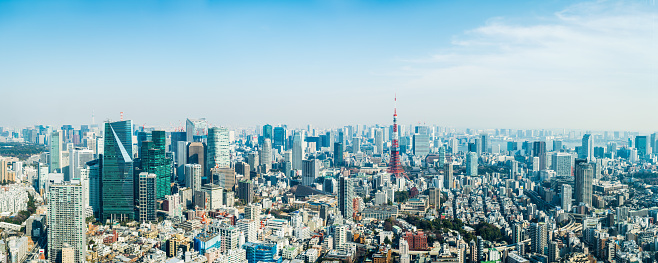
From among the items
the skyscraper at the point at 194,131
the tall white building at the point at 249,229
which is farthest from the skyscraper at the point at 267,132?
the tall white building at the point at 249,229

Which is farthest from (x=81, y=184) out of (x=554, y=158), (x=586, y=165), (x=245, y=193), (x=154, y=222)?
(x=554, y=158)

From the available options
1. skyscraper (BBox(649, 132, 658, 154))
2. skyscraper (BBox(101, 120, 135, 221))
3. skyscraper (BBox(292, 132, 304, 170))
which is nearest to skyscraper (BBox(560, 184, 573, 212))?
skyscraper (BBox(649, 132, 658, 154))

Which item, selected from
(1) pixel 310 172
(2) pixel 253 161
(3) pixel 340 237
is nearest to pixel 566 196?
(3) pixel 340 237

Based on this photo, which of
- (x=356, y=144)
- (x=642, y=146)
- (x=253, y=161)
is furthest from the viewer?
(x=356, y=144)

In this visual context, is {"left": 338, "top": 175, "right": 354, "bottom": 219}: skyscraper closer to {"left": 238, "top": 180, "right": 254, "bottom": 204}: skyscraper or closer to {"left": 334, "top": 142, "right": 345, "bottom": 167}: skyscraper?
{"left": 238, "top": 180, "right": 254, "bottom": 204}: skyscraper

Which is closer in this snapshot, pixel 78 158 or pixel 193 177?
pixel 78 158

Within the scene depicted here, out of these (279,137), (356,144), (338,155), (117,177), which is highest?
(279,137)

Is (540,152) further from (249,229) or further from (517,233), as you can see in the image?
(249,229)

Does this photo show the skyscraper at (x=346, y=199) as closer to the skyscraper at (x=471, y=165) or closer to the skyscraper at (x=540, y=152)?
the skyscraper at (x=471, y=165)
